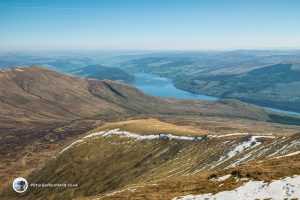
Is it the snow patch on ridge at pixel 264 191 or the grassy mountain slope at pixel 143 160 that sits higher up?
the snow patch on ridge at pixel 264 191

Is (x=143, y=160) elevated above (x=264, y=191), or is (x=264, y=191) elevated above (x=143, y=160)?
(x=264, y=191)

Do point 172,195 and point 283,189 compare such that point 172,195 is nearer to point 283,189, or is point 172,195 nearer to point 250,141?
point 283,189

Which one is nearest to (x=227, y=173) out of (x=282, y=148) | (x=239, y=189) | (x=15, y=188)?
(x=239, y=189)

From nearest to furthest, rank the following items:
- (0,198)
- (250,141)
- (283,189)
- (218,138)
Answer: (283,189) → (250,141) → (218,138) → (0,198)

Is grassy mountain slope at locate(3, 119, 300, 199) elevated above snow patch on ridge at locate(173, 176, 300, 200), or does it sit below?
below

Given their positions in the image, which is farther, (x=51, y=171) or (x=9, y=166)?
(x=9, y=166)

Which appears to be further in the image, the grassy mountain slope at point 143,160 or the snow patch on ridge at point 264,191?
the grassy mountain slope at point 143,160

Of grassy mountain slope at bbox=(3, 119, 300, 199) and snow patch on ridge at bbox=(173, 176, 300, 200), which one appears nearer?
snow patch on ridge at bbox=(173, 176, 300, 200)

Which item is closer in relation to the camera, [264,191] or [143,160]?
[264,191]
